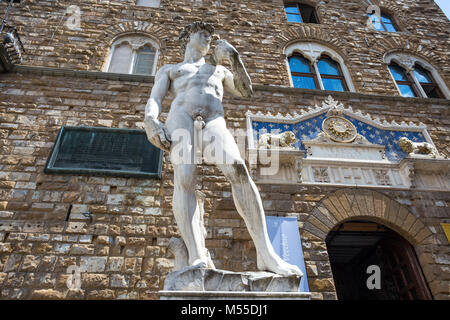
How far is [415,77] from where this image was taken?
22.9ft

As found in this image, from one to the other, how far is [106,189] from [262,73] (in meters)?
4.03

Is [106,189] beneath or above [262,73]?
beneath

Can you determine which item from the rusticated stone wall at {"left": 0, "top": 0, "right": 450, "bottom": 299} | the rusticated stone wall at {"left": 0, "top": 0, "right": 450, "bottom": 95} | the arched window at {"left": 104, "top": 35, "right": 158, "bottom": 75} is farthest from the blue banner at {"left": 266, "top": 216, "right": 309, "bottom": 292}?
the arched window at {"left": 104, "top": 35, "right": 158, "bottom": 75}

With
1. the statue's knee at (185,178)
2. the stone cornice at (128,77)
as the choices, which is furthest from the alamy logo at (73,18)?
the statue's knee at (185,178)

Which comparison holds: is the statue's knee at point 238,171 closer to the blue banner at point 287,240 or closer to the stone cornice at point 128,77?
the blue banner at point 287,240

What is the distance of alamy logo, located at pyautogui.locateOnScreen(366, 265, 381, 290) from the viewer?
566 centimetres

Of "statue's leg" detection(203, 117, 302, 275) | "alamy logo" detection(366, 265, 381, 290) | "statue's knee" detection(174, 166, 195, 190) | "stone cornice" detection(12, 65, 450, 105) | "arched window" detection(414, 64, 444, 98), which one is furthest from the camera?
"arched window" detection(414, 64, 444, 98)

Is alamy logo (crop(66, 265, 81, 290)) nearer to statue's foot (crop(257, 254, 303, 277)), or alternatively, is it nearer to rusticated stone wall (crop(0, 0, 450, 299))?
rusticated stone wall (crop(0, 0, 450, 299))

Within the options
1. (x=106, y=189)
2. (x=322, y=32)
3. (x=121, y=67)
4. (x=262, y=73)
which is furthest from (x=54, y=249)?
(x=322, y=32)

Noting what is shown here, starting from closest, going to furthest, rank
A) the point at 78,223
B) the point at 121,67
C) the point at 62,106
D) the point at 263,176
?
1. the point at 78,223
2. the point at 263,176
3. the point at 62,106
4. the point at 121,67

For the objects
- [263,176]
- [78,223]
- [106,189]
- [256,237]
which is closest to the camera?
[256,237]

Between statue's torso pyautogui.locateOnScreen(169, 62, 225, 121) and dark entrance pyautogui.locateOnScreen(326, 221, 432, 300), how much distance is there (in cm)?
326

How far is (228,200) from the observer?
14.4 ft

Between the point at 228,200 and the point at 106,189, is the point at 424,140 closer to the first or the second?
the point at 228,200
